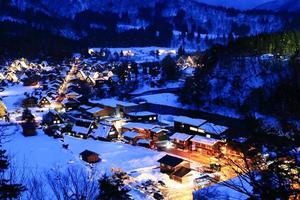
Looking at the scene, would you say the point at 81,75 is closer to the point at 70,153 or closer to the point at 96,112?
the point at 96,112

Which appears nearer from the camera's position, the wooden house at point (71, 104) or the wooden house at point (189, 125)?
the wooden house at point (189, 125)

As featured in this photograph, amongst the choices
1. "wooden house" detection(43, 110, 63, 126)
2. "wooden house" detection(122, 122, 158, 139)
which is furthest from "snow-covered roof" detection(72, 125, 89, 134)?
"wooden house" detection(43, 110, 63, 126)

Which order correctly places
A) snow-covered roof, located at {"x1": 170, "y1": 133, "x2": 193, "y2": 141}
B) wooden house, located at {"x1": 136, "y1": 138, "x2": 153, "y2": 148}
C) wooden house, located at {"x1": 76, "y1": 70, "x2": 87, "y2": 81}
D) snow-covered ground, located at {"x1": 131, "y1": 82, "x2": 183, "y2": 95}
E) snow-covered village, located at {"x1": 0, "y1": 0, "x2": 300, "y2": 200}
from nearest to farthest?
snow-covered village, located at {"x1": 0, "y1": 0, "x2": 300, "y2": 200} < snow-covered roof, located at {"x1": 170, "y1": 133, "x2": 193, "y2": 141} < wooden house, located at {"x1": 136, "y1": 138, "x2": 153, "y2": 148} < snow-covered ground, located at {"x1": 131, "y1": 82, "x2": 183, "y2": 95} < wooden house, located at {"x1": 76, "y1": 70, "x2": 87, "y2": 81}

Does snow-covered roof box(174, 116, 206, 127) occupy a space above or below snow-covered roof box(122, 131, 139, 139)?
above

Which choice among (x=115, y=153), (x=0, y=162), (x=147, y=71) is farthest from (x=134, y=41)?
A: (x=0, y=162)

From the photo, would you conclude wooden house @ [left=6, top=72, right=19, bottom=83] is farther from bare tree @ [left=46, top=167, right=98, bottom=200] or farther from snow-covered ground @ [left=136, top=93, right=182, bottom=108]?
bare tree @ [left=46, top=167, right=98, bottom=200]

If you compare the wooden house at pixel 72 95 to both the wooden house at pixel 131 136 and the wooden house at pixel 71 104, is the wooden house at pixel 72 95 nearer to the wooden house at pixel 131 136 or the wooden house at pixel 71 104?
the wooden house at pixel 71 104

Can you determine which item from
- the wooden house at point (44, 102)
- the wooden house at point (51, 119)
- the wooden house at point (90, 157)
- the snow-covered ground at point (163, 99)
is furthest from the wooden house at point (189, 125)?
the wooden house at point (44, 102)
